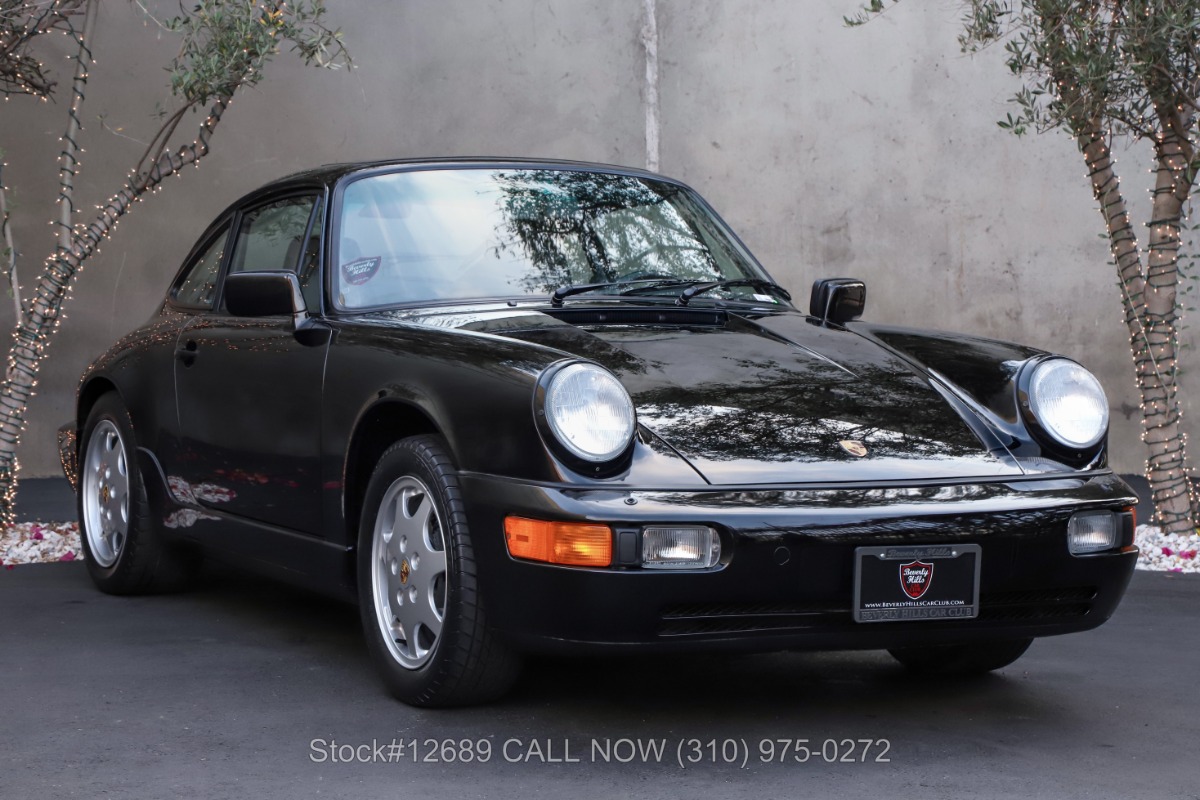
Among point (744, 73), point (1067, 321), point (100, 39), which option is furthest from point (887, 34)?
point (100, 39)

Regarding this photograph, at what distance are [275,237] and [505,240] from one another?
0.90 meters

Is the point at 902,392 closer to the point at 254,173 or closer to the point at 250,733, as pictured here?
the point at 250,733

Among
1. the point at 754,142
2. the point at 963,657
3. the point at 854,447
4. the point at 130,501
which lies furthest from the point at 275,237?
the point at 754,142

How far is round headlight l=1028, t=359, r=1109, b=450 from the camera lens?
3.59 m

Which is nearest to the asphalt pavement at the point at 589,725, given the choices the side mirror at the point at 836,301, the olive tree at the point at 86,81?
the side mirror at the point at 836,301

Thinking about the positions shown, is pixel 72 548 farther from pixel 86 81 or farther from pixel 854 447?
pixel 854 447

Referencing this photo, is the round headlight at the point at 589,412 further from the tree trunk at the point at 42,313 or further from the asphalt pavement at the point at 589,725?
the tree trunk at the point at 42,313

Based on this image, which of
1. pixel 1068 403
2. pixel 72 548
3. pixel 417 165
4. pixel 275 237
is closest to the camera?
pixel 1068 403

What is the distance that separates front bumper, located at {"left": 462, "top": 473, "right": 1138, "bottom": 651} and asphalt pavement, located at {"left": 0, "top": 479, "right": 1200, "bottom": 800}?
26 cm

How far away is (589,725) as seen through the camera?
11.3ft

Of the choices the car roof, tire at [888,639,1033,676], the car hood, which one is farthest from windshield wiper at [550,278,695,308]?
tire at [888,639,1033,676]

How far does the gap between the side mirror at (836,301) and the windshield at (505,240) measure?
207 mm

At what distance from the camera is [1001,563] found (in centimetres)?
327

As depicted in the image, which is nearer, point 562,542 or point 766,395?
point 562,542
